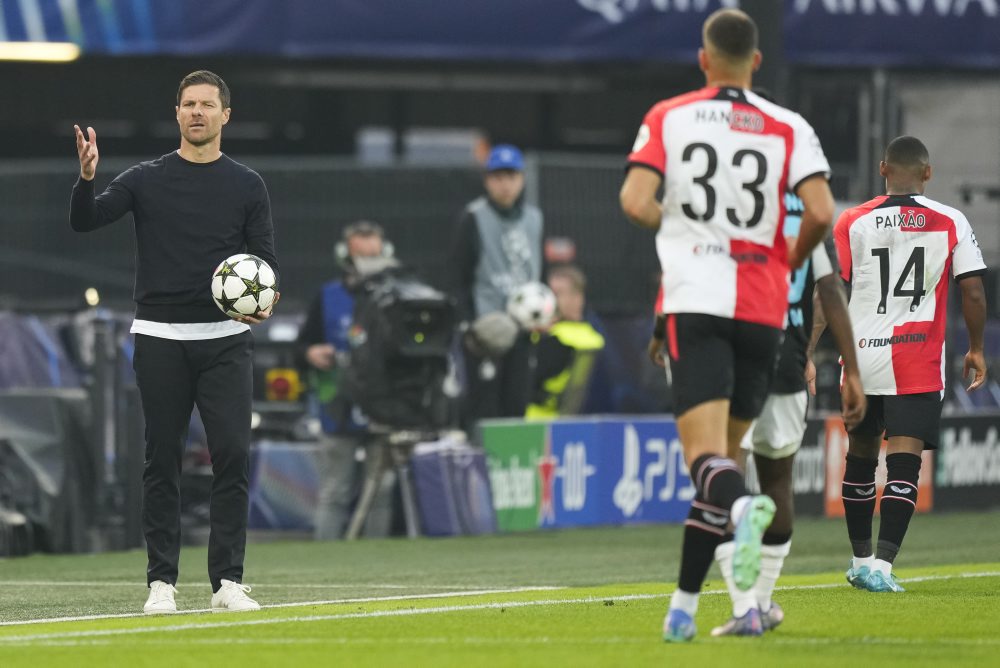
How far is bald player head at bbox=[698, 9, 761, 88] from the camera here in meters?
7.32

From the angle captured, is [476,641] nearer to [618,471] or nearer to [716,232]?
[716,232]

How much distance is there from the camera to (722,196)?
285 inches

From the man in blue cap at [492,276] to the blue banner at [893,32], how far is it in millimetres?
6436

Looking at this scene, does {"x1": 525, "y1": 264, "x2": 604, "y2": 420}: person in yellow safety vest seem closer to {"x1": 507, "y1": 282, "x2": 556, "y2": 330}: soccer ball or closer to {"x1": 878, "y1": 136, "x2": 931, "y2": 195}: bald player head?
{"x1": 507, "y1": 282, "x2": 556, "y2": 330}: soccer ball

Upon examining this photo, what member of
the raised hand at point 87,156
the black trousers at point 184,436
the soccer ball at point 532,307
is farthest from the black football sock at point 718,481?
the soccer ball at point 532,307

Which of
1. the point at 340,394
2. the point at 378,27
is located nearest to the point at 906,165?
the point at 340,394

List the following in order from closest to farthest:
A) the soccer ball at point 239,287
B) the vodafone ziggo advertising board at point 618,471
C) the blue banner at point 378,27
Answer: the soccer ball at point 239,287, the vodafone ziggo advertising board at point 618,471, the blue banner at point 378,27

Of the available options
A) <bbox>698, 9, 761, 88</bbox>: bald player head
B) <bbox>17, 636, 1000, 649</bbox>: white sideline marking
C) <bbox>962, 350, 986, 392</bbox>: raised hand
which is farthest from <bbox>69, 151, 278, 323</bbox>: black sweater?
<bbox>962, 350, 986, 392</bbox>: raised hand

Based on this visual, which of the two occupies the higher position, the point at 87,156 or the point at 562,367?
the point at 87,156

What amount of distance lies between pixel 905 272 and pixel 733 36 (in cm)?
317

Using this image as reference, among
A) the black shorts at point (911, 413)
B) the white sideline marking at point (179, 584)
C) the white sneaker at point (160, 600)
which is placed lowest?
the white sideline marking at point (179, 584)

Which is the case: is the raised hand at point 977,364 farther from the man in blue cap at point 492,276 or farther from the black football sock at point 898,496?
the man in blue cap at point 492,276

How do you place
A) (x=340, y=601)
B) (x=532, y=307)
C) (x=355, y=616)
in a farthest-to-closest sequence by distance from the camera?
(x=532, y=307) → (x=340, y=601) → (x=355, y=616)

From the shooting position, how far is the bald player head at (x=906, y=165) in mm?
10164
